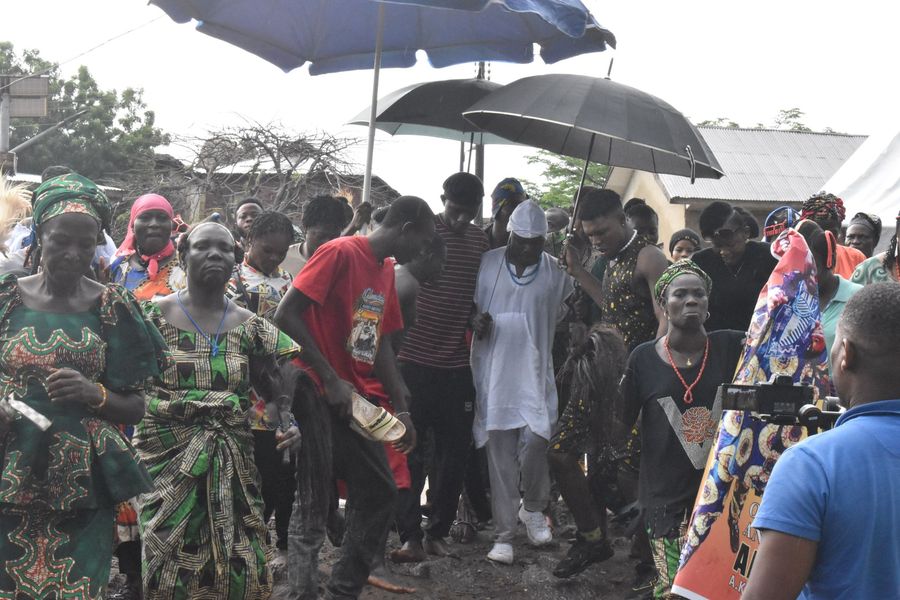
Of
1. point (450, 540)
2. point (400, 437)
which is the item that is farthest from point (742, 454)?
point (450, 540)

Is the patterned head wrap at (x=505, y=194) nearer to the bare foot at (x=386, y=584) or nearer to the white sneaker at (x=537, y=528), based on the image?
the white sneaker at (x=537, y=528)

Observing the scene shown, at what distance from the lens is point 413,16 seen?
26.9 feet

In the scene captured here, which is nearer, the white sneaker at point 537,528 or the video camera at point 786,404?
the video camera at point 786,404

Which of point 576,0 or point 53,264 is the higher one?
point 576,0

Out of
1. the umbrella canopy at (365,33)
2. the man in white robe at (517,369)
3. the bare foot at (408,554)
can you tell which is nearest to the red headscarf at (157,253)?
the umbrella canopy at (365,33)

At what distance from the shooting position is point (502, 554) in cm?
673

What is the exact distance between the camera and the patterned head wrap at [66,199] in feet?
13.3

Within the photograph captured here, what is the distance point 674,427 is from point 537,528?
6.86 ft

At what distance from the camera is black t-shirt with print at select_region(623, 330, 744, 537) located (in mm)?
5191

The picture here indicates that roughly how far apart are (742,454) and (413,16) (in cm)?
486

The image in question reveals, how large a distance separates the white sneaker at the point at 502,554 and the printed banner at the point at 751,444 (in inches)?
89.4

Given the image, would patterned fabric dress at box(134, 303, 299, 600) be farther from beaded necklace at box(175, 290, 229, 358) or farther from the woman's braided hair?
the woman's braided hair

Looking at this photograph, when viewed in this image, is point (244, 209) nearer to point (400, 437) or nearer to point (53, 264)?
point (400, 437)

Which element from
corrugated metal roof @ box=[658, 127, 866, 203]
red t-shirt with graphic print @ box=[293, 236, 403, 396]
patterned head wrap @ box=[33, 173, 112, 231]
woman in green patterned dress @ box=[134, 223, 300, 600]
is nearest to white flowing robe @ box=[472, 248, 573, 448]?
red t-shirt with graphic print @ box=[293, 236, 403, 396]
